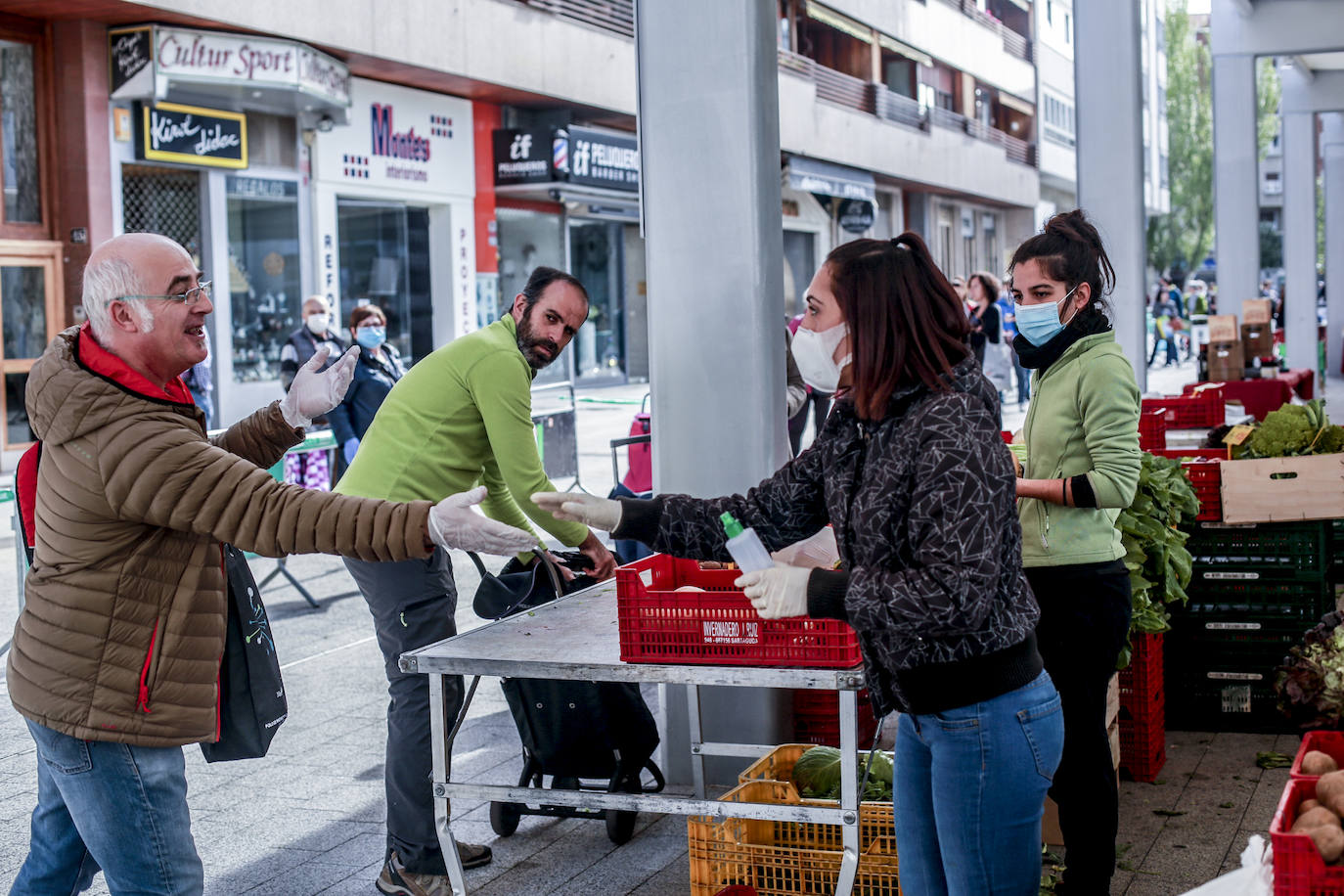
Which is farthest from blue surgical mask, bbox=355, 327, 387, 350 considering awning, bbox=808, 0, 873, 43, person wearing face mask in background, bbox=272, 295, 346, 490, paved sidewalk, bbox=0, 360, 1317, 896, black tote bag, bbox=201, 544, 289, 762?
awning, bbox=808, 0, 873, 43

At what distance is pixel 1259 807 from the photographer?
5.12 m

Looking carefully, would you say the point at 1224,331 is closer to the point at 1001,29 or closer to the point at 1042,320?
the point at 1042,320

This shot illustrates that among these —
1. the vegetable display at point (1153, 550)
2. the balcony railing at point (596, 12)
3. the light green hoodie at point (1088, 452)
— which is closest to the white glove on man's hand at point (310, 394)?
the light green hoodie at point (1088, 452)

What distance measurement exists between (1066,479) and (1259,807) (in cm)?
197

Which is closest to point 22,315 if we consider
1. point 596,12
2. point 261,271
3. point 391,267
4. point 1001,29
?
point 261,271

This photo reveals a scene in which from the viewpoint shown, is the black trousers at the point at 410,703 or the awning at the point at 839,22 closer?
the black trousers at the point at 410,703

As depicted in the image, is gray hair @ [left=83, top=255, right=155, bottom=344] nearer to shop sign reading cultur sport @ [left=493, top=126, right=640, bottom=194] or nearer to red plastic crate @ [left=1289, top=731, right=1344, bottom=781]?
red plastic crate @ [left=1289, top=731, right=1344, bottom=781]

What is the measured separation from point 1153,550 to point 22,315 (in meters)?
12.7

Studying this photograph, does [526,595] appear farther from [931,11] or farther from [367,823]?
[931,11]

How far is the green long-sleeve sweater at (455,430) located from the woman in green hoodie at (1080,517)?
1462 millimetres

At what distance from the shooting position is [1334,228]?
2678 cm

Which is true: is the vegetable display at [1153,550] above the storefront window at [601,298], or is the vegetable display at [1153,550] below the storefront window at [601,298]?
below

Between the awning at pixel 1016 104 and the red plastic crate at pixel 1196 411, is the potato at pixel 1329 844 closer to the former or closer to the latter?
the red plastic crate at pixel 1196 411

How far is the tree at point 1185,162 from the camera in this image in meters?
63.1
